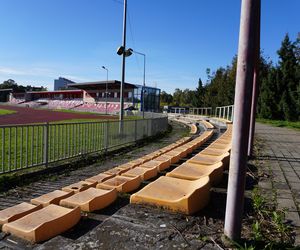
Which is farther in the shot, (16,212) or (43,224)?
(16,212)

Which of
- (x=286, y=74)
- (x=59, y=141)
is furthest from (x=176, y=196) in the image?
(x=286, y=74)

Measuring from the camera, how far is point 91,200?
3.45 metres

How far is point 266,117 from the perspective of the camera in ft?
123

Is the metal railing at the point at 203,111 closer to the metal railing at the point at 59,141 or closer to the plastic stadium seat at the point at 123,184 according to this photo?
the metal railing at the point at 59,141

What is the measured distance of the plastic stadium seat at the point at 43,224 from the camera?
9.05 feet

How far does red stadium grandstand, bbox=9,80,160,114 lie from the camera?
2576 inches

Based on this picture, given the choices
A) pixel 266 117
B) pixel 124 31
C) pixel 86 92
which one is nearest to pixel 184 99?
pixel 86 92

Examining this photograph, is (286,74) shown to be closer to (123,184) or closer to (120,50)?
(120,50)

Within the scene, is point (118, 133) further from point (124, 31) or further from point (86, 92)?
point (86, 92)

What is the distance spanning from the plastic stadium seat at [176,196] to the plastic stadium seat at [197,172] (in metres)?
0.42

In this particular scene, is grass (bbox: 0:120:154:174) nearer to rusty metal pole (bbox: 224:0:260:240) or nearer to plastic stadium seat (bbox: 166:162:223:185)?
plastic stadium seat (bbox: 166:162:223:185)

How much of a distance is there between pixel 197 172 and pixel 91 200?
184 centimetres

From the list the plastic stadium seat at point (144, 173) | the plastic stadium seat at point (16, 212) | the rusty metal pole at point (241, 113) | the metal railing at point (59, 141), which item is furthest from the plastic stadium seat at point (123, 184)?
the metal railing at point (59, 141)

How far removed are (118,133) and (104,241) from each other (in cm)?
892
